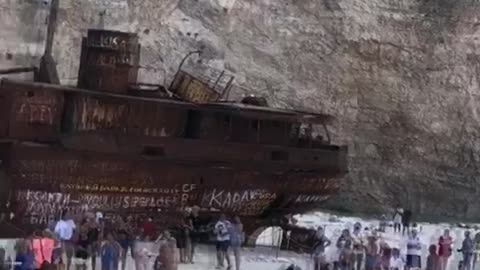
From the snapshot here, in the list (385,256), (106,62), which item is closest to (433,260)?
(385,256)

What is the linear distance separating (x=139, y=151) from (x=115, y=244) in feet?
23.1

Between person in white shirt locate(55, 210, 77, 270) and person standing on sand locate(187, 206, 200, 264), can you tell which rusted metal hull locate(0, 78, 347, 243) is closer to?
person standing on sand locate(187, 206, 200, 264)

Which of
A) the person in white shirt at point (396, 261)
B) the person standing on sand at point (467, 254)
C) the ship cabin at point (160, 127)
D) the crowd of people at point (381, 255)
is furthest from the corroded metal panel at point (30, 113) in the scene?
the person standing on sand at point (467, 254)

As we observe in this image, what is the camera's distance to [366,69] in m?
48.6

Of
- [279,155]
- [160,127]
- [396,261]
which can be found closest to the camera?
[396,261]

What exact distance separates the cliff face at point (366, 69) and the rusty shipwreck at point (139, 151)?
18.2m

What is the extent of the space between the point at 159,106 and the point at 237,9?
77.0 feet

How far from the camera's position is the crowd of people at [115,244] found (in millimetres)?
16406

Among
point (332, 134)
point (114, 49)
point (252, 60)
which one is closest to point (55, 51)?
point (252, 60)

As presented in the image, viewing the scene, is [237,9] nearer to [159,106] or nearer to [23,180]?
[159,106]

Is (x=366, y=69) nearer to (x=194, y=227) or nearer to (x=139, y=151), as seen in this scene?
(x=139, y=151)

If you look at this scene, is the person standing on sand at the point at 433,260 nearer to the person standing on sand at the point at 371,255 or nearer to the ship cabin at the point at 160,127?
the person standing on sand at the point at 371,255

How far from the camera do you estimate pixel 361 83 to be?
4825cm

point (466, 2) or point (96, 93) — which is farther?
point (466, 2)
